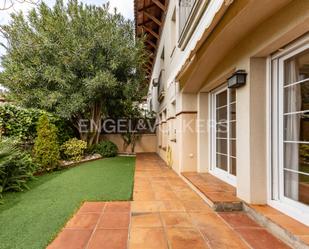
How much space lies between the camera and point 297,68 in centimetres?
295

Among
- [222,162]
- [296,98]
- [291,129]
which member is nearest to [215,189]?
[222,162]

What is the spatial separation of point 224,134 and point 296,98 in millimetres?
2426

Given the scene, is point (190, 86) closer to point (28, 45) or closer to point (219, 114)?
point (219, 114)

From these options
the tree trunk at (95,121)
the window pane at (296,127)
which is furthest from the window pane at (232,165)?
the tree trunk at (95,121)

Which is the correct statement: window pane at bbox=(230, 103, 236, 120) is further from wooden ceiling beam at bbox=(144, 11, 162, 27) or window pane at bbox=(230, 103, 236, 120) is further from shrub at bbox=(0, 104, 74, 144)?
wooden ceiling beam at bbox=(144, 11, 162, 27)

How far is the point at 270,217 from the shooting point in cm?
288

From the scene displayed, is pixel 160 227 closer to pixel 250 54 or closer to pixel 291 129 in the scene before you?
pixel 291 129

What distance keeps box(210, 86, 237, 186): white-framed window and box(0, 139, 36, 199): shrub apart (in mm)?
4362

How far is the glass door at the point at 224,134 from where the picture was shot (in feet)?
15.6

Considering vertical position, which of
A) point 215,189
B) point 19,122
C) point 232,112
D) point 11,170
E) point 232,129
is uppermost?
point 232,112

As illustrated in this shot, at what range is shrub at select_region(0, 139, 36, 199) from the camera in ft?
16.2

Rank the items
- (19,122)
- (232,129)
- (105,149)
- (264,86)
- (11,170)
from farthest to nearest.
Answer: (105,149) → (19,122) → (11,170) → (232,129) → (264,86)

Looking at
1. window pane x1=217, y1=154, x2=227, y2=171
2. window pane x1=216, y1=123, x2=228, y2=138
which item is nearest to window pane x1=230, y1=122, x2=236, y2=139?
window pane x1=216, y1=123, x2=228, y2=138

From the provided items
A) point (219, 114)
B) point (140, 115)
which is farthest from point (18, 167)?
point (140, 115)
